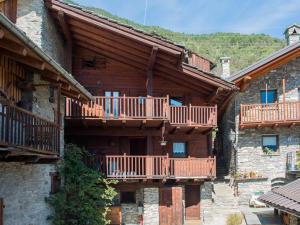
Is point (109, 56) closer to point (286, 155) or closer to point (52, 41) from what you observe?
point (52, 41)

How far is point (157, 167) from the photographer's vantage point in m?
19.8

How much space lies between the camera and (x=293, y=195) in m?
13.0

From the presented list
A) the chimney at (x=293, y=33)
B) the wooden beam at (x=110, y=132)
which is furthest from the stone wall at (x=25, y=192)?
the chimney at (x=293, y=33)

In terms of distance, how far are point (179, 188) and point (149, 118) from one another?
3.70m

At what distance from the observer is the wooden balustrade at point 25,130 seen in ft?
31.6

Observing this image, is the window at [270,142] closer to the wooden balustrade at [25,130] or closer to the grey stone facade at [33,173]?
the grey stone facade at [33,173]

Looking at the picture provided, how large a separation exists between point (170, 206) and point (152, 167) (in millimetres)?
2155

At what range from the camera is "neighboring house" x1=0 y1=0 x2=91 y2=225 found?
9896mm

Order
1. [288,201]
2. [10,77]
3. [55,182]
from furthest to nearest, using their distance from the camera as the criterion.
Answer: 1. [55,182]
2. [288,201]
3. [10,77]

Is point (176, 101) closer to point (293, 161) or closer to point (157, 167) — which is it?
point (157, 167)

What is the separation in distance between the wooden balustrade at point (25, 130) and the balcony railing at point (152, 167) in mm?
6026

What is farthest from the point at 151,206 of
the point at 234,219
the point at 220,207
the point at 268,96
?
the point at 268,96

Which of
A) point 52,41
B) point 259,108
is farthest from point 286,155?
point 52,41

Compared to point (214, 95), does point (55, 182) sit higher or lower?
lower
